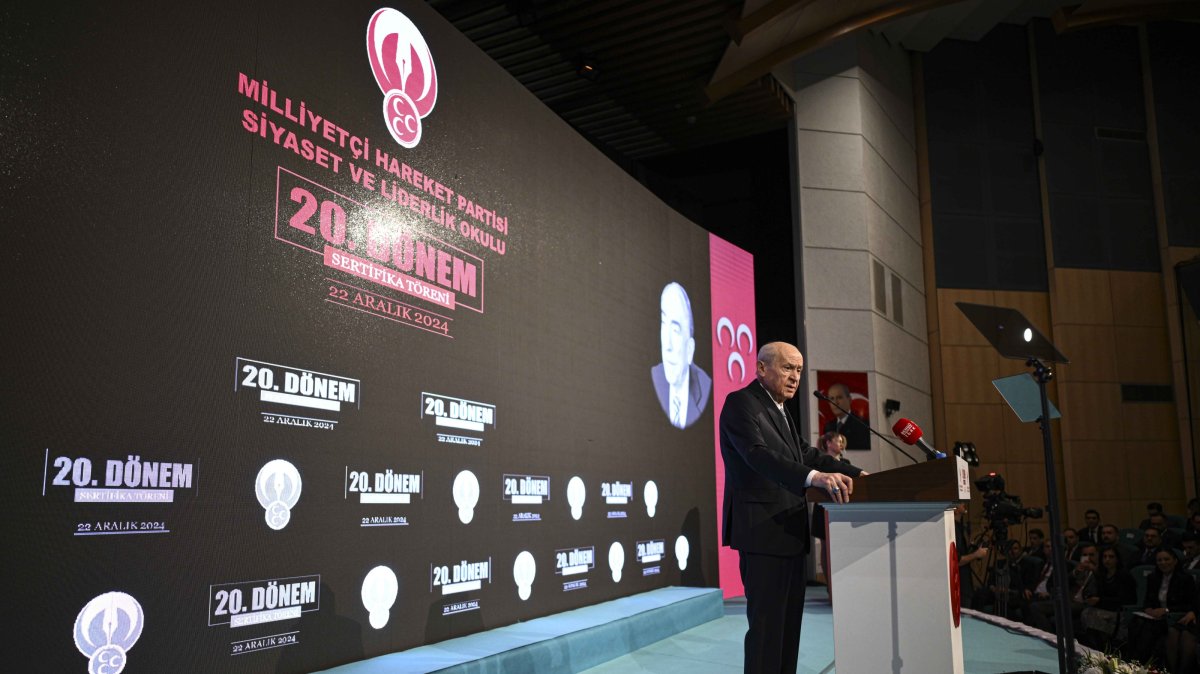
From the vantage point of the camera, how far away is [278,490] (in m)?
3.01

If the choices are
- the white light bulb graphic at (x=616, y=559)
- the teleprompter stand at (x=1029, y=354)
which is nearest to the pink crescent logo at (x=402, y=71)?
the teleprompter stand at (x=1029, y=354)

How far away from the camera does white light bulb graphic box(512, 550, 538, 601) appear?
14.5ft

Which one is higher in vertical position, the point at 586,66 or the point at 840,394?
the point at 586,66

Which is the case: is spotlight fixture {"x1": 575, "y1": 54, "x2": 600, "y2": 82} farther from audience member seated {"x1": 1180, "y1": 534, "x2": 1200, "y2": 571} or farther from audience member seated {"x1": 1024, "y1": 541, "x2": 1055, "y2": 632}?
audience member seated {"x1": 1180, "y1": 534, "x2": 1200, "y2": 571}

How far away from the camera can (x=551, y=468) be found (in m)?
4.85

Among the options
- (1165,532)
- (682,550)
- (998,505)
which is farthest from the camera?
(1165,532)

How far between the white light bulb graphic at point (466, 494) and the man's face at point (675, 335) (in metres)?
2.69

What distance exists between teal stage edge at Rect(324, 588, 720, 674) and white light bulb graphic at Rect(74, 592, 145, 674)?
776 mm

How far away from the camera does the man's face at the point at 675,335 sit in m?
6.57

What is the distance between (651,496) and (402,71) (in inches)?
136

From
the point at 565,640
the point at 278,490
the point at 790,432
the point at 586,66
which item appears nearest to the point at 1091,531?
the point at 586,66

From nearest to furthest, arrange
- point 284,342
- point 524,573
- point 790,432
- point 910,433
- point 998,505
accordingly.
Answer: point 910,433, point 284,342, point 790,432, point 524,573, point 998,505

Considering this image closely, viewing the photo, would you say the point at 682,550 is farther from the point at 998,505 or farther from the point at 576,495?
the point at 998,505

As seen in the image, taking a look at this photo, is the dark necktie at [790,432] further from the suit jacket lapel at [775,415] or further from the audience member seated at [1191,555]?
the audience member seated at [1191,555]
